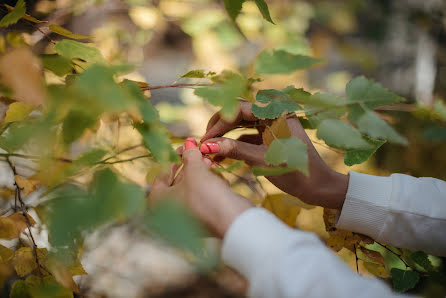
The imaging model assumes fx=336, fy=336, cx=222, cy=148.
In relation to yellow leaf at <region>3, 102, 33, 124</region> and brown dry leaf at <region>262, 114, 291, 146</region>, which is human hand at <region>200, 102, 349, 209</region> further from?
yellow leaf at <region>3, 102, 33, 124</region>

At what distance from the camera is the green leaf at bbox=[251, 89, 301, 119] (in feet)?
1.27

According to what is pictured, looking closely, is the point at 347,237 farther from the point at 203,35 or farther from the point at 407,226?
the point at 203,35

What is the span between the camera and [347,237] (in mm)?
560

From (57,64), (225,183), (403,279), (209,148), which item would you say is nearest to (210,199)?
(225,183)

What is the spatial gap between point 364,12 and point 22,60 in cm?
207

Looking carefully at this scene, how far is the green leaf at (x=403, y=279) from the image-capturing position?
0.49 meters

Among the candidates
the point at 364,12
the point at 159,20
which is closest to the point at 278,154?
the point at 159,20

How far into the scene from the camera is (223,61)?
1054 millimetres

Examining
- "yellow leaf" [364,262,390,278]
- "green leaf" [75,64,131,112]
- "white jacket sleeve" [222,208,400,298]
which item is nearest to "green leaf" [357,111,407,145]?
"white jacket sleeve" [222,208,400,298]

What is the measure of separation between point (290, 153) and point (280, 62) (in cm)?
9

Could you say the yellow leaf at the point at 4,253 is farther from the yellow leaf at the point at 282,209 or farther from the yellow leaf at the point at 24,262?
the yellow leaf at the point at 282,209

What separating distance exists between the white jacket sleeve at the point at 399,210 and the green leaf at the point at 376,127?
0.23 m

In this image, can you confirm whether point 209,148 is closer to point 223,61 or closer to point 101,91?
point 101,91

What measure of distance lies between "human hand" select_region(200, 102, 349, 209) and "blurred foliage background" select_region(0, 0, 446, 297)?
0.11 m
